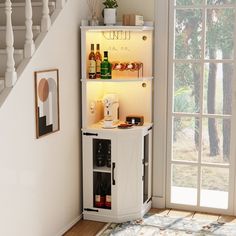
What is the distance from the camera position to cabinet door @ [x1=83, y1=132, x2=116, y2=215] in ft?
13.6

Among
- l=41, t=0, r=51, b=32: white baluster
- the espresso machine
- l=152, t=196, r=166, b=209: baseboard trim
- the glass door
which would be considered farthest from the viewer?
l=152, t=196, r=166, b=209: baseboard trim

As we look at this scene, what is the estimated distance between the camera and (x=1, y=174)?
3033 millimetres

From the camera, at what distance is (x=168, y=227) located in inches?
158

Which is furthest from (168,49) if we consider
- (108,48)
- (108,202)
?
(108,202)

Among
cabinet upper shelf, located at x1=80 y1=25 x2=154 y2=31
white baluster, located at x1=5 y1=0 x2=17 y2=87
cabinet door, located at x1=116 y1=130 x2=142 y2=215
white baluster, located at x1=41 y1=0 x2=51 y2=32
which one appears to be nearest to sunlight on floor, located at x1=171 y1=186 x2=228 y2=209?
cabinet door, located at x1=116 y1=130 x2=142 y2=215

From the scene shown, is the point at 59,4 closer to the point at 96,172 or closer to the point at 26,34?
the point at 26,34

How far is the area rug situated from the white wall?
1.44ft

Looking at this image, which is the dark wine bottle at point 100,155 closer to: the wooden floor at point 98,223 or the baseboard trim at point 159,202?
the wooden floor at point 98,223

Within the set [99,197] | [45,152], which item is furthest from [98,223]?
[45,152]

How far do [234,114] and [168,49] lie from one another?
839mm

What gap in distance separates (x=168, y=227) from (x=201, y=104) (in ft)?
3.74

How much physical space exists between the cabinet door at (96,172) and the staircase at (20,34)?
1035mm

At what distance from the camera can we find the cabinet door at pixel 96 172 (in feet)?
13.6

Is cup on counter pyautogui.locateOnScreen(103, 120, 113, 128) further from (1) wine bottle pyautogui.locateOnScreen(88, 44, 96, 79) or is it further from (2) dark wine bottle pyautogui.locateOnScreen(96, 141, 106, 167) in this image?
(1) wine bottle pyautogui.locateOnScreen(88, 44, 96, 79)
